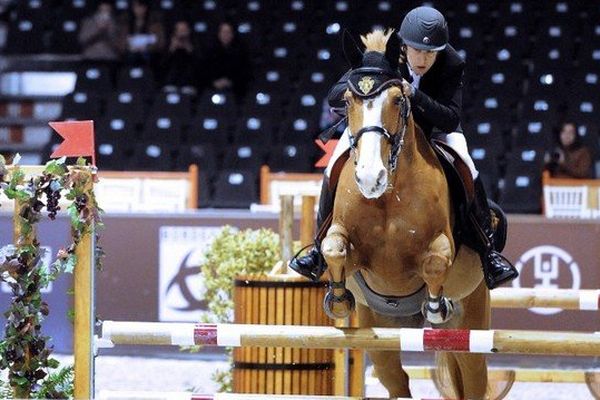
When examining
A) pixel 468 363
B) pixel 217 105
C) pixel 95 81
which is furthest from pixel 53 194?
pixel 95 81

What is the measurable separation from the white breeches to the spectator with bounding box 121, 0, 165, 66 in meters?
8.81

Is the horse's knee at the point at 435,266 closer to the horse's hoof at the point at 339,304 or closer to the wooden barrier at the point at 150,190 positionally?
the horse's hoof at the point at 339,304

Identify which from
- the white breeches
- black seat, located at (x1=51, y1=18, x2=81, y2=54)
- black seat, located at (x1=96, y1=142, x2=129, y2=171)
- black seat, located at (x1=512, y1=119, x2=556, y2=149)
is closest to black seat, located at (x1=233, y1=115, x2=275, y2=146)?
black seat, located at (x1=96, y1=142, x2=129, y2=171)

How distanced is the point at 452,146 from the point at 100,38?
9.33 metres

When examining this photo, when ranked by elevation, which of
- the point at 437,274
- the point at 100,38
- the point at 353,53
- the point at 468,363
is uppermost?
the point at 100,38

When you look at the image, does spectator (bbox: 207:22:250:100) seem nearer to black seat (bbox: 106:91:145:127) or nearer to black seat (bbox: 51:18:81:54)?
black seat (bbox: 106:91:145:127)

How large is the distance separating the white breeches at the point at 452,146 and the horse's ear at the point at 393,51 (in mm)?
409

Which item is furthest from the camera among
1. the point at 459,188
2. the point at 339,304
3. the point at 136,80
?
the point at 136,80

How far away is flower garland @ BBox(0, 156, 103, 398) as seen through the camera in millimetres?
4586

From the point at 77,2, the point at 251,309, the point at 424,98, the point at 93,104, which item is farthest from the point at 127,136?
the point at 424,98

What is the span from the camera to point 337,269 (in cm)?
441

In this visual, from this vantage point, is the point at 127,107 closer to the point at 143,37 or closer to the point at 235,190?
the point at 143,37

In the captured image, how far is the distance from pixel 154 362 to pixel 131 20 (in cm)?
596

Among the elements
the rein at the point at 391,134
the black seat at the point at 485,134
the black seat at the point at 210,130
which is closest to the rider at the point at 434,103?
the rein at the point at 391,134
